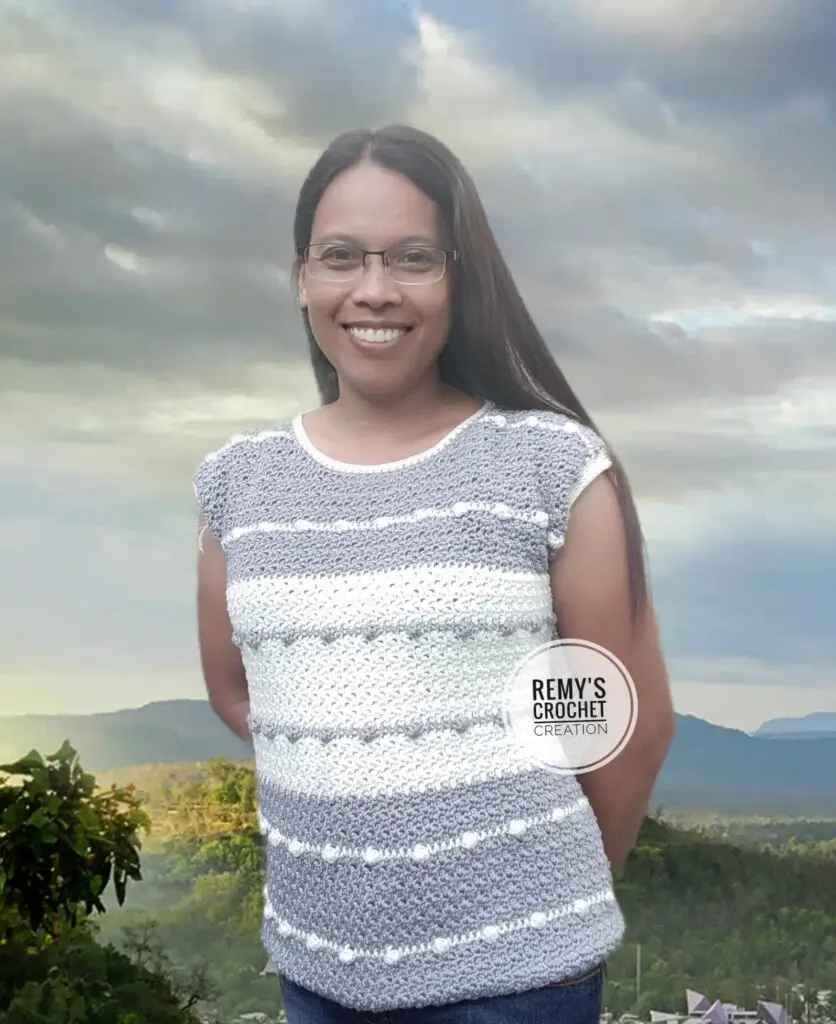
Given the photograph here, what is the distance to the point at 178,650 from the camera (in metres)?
1.68

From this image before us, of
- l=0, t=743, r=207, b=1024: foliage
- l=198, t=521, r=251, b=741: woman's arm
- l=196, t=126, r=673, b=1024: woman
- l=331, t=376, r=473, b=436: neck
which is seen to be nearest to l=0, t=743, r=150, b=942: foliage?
l=0, t=743, r=207, b=1024: foliage

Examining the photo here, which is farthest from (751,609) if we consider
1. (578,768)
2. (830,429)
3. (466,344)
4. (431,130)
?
(431,130)

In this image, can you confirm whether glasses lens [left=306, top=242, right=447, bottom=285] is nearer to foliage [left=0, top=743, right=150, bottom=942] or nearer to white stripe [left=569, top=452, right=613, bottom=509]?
white stripe [left=569, top=452, right=613, bottom=509]

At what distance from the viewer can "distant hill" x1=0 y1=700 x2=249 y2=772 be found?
166cm

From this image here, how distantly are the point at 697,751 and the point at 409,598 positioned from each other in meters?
0.68

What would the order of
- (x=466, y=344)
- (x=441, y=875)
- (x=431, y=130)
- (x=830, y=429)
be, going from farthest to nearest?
(x=830, y=429), (x=431, y=130), (x=466, y=344), (x=441, y=875)

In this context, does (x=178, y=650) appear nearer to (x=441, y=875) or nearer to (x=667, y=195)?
(x=441, y=875)

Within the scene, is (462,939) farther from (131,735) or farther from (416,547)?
(131,735)

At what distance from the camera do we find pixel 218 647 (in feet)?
4.59

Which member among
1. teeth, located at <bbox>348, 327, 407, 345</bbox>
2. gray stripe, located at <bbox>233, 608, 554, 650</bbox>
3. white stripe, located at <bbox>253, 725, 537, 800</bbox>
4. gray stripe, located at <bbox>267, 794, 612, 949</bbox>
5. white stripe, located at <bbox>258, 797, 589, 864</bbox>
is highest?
teeth, located at <bbox>348, 327, 407, 345</bbox>

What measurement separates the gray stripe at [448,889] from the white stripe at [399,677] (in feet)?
0.41

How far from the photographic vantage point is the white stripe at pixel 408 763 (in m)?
1.06

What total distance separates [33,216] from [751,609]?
3.89ft

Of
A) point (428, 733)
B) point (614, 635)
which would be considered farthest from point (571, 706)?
point (428, 733)
